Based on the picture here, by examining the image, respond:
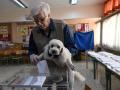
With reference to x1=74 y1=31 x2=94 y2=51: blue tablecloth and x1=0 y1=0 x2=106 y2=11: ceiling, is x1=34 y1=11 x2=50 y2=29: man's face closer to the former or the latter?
x1=0 y1=0 x2=106 y2=11: ceiling

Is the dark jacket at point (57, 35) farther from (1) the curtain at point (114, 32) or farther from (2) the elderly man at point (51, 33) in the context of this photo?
(1) the curtain at point (114, 32)

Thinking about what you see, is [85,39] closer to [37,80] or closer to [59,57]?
[59,57]

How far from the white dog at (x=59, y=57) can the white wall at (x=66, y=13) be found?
7.34 m

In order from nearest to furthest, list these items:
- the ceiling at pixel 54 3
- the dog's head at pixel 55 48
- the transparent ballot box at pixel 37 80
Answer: the transparent ballot box at pixel 37 80, the dog's head at pixel 55 48, the ceiling at pixel 54 3

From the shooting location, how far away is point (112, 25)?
20.6 feet

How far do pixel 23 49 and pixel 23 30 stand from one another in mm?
1615

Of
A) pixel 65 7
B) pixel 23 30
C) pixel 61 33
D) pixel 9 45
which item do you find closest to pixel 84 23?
pixel 65 7

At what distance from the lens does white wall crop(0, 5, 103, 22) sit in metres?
8.91

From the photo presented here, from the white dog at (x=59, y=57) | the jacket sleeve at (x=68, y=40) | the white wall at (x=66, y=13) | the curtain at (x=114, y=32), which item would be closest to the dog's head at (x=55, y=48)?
the white dog at (x=59, y=57)

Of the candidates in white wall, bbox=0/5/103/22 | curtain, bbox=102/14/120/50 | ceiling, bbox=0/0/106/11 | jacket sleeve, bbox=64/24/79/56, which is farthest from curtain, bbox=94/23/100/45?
jacket sleeve, bbox=64/24/79/56

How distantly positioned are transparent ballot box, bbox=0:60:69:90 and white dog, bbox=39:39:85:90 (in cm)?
7

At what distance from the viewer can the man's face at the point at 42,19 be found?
1845 mm

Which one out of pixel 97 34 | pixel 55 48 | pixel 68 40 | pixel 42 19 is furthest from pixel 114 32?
pixel 55 48

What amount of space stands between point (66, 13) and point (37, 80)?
7842mm
